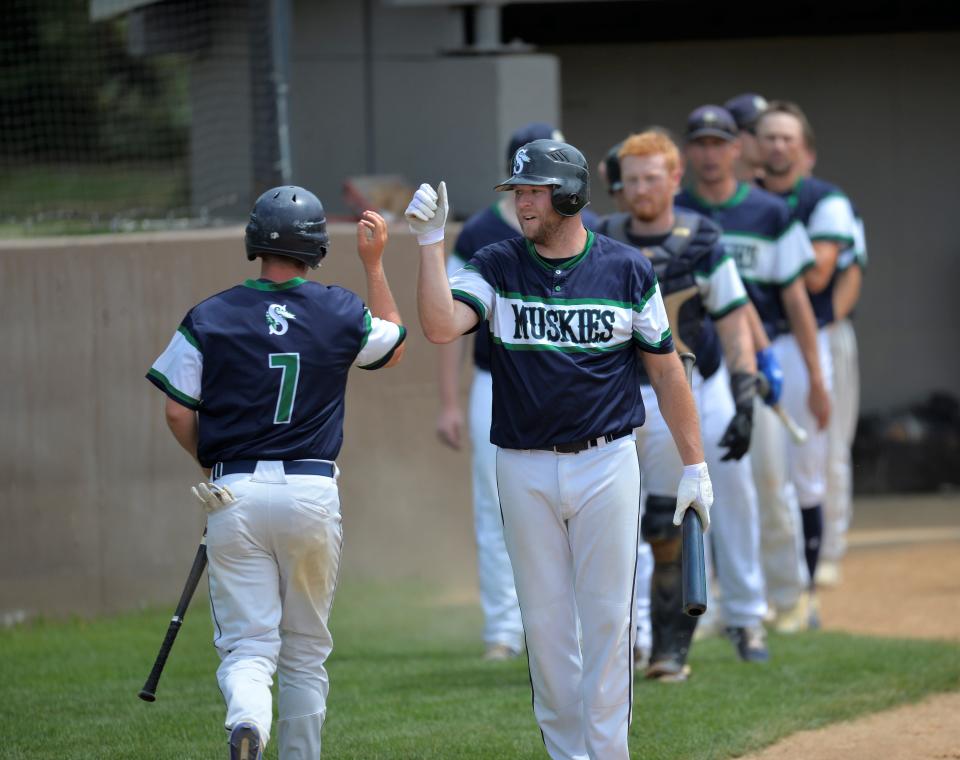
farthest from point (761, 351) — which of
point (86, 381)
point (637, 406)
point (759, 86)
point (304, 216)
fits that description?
point (759, 86)

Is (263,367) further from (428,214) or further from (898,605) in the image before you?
(898,605)

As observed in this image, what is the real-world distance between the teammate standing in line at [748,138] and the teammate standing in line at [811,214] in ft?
0.32

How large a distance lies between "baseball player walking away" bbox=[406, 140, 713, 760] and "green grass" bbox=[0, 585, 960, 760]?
708mm

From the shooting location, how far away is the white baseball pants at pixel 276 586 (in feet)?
14.5

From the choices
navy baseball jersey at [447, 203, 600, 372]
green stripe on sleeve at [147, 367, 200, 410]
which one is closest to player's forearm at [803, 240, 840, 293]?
navy baseball jersey at [447, 203, 600, 372]

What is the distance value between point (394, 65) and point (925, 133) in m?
4.53

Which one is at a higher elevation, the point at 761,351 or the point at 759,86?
the point at 759,86

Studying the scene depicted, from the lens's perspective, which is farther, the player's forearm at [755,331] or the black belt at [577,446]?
the player's forearm at [755,331]

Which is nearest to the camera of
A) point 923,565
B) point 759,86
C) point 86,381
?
point 86,381

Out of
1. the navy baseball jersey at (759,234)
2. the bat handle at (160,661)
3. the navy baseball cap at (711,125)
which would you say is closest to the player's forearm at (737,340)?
the navy baseball jersey at (759,234)

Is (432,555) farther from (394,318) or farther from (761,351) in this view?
(394,318)

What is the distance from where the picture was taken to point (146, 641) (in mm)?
7289

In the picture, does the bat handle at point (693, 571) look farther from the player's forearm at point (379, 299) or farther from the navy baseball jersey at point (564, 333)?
the player's forearm at point (379, 299)

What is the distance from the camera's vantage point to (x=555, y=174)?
15.0ft
